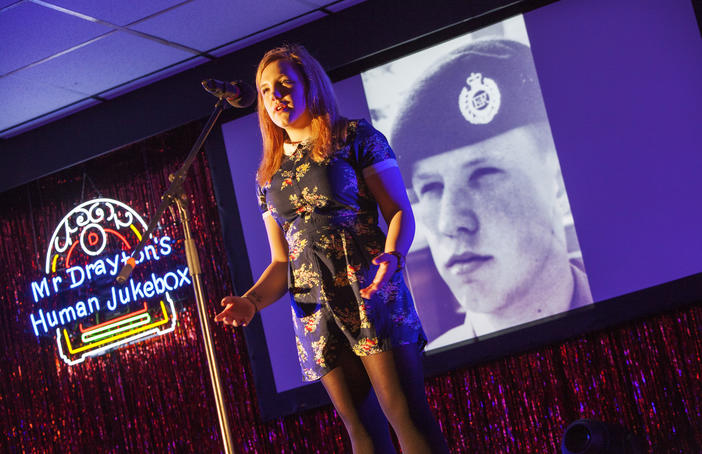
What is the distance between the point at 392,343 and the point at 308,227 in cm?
34

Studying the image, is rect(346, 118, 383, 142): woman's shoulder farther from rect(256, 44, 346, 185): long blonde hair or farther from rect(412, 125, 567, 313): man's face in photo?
rect(412, 125, 567, 313): man's face in photo

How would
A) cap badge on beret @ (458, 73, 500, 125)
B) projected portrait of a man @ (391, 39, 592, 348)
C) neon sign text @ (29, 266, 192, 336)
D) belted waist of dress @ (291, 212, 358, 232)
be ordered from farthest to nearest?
1. neon sign text @ (29, 266, 192, 336)
2. cap badge on beret @ (458, 73, 500, 125)
3. projected portrait of a man @ (391, 39, 592, 348)
4. belted waist of dress @ (291, 212, 358, 232)

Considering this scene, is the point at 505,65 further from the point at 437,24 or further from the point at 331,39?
the point at 331,39

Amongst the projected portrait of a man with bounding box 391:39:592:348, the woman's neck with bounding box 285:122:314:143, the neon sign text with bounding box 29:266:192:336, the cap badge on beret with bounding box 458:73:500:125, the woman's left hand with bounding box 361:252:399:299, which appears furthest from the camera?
the neon sign text with bounding box 29:266:192:336

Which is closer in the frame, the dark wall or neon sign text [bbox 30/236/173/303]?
the dark wall

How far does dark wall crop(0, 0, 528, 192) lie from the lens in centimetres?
383

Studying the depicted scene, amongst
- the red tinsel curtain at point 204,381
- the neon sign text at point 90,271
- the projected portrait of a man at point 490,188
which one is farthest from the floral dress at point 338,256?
the neon sign text at point 90,271

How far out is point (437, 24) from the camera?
379 centimetres

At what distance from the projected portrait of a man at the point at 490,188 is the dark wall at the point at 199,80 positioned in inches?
9.0

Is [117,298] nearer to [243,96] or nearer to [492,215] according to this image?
[492,215]

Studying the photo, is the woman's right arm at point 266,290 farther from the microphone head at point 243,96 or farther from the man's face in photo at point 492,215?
the man's face in photo at point 492,215

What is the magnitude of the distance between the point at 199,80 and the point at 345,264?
116 inches

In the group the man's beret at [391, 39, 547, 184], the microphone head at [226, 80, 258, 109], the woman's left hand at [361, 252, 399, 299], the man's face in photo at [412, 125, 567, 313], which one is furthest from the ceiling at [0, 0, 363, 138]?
the woman's left hand at [361, 252, 399, 299]

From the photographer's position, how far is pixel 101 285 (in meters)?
4.64
